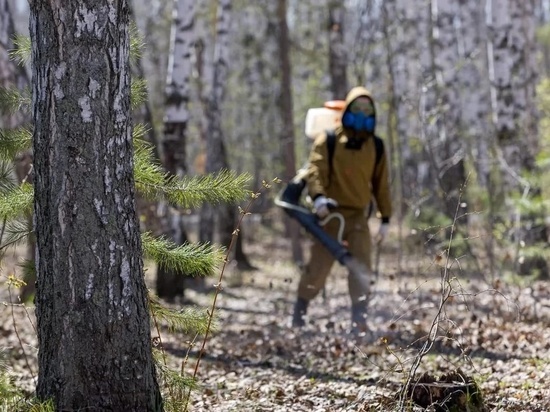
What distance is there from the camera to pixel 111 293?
357 centimetres

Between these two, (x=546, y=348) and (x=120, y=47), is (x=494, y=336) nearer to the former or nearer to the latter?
(x=546, y=348)

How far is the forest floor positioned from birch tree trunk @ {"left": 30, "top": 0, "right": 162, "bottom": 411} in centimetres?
56

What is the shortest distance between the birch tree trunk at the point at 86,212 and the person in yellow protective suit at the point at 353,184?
3675 mm

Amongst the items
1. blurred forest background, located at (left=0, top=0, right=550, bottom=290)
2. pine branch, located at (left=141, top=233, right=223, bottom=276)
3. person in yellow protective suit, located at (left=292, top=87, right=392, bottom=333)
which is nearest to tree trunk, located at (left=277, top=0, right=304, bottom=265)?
blurred forest background, located at (left=0, top=0, right=550, bottom=290)

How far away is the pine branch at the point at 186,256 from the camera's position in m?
4.11

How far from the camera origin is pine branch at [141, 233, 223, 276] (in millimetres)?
4105

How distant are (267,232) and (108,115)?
752 inches

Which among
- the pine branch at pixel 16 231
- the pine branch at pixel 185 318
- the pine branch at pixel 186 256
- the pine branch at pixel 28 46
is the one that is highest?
the pine branch at pixel 28 46

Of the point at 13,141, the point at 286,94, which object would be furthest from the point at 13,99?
the point at 286,94

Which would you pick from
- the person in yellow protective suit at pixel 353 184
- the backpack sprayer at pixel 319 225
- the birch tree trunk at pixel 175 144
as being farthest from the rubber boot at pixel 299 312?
the birch tree trunk at pixel 175 144

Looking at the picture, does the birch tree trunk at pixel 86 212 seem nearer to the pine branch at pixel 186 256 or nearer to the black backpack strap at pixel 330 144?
the pine branch at pixel 186 256

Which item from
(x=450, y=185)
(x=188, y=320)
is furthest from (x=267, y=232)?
(x=188, y=320)

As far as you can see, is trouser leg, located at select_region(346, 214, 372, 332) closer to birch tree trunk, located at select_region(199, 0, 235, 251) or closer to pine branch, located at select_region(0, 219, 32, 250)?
pine branch, located at select_region(0, 219, 32, 250)

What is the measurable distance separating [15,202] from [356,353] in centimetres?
328
